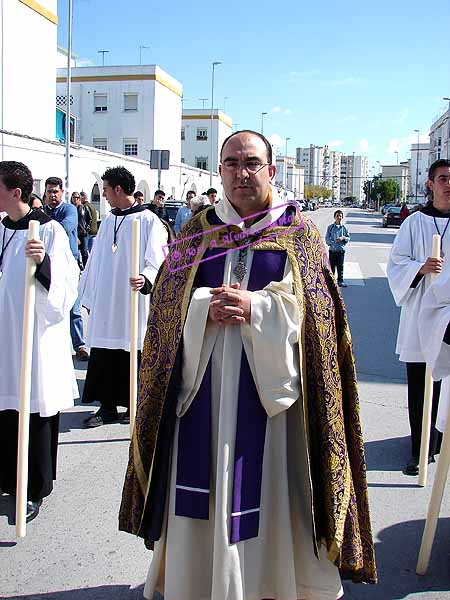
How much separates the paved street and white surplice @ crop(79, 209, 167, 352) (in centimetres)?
78

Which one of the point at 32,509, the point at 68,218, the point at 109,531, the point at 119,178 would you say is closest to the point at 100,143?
the point at 68,218

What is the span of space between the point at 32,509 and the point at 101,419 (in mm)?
1953

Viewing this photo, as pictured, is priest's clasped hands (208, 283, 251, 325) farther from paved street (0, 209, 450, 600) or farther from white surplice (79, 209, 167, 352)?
white surplice (79, 209, 167, 352)

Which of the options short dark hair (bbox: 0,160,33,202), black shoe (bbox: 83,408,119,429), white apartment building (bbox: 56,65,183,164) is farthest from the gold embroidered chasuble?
white apartment building (bbox: 56,65,183,164)

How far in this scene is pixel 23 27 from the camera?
25.9 meters

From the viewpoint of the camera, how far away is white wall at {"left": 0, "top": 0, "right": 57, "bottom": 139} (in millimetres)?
24984

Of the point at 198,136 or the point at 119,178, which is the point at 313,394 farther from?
the point at 198,136

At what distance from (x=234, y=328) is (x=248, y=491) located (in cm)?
68

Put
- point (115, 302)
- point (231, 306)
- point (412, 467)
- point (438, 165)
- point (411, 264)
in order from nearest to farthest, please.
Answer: point (231, 306) → point (438, 165) → point (411, 264) → point (412, 467) → point (115, 302)

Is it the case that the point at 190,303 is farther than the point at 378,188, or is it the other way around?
the point at 378,188

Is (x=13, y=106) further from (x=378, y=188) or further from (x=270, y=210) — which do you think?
(x=378, y=188)

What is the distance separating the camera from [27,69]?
26.4 metres

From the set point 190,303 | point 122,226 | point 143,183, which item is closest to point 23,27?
point 143,183

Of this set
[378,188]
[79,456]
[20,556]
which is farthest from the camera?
[378,188]
